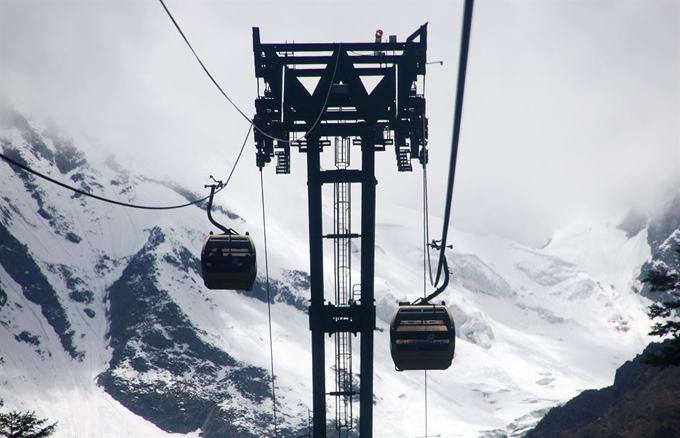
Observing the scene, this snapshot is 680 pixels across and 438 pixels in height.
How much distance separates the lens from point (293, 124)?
58.2 feet

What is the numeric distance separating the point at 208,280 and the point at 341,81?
4907 mm

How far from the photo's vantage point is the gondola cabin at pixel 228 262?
670 inches

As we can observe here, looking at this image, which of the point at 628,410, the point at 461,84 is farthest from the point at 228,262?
the point at 628,410

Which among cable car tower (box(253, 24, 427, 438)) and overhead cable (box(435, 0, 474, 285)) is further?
cable car tower (box(253, 24, 427, 438))

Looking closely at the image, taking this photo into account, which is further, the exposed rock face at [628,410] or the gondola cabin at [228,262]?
the exposed rock face at [628,410]

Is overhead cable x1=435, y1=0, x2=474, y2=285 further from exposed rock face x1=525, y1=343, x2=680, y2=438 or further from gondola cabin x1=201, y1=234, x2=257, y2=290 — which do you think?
Result: exposed rock face x1=525, y1=343, x2=680, y2=438

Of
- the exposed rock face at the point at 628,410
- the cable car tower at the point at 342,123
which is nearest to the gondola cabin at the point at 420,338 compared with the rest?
the cable car tower at the point at 342,123

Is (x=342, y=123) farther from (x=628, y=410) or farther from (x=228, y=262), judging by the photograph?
(x=628, y=410)

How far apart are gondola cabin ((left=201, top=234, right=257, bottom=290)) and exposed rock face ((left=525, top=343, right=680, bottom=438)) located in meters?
43.5

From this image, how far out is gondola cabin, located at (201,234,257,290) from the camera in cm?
1702

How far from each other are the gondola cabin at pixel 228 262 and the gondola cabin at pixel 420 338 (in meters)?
3.13

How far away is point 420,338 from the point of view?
1627cm

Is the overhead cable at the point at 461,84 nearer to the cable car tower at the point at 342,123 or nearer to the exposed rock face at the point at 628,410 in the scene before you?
the cable car tower at the point at 342,123

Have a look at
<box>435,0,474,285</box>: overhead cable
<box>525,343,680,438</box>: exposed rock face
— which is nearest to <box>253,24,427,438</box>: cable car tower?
<box>435,0,474,285</box>: overhead cable
